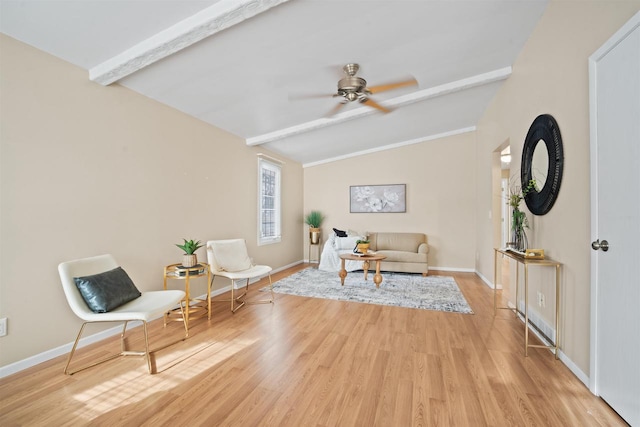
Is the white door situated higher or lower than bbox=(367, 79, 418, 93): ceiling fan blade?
lower

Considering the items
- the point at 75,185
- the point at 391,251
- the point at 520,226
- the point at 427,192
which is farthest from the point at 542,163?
the point at 75,185

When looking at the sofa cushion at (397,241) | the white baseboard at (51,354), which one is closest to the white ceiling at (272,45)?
the white baseboard at (51,354)

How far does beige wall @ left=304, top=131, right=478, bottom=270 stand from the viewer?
5.79 m

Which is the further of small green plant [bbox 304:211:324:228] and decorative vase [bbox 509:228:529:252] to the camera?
small green plant [bbox 304:211:324:228]

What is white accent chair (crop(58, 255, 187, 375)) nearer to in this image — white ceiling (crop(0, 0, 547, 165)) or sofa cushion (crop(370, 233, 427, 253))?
white ceiling (crop(0, 0, 547, 165))

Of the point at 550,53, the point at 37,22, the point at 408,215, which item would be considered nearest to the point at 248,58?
the point at 37,22

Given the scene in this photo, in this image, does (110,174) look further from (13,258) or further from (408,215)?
(408,215)

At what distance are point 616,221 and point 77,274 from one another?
3.75 metres

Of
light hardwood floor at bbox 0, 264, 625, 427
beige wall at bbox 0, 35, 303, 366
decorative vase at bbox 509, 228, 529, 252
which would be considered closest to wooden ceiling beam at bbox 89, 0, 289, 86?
beige wall at bbox 0, 35, 303, 366

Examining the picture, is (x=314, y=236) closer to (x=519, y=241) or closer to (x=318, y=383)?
(x=519, y=241)

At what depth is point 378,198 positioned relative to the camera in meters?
6.46

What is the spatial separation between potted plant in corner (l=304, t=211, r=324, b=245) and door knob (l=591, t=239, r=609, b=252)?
5140mm

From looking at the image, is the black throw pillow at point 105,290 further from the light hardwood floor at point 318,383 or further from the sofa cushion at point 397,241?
the sofa cushion at point 397,241

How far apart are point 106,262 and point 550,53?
4.39 m
